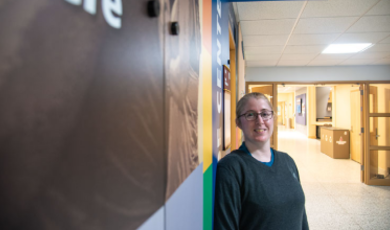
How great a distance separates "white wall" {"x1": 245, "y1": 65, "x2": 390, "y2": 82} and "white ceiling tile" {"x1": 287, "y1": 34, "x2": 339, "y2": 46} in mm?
1907

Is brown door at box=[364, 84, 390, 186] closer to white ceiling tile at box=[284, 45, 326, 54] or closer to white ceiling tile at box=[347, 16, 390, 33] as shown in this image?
white ceiling tile at box=[284, 45, 326, 54]

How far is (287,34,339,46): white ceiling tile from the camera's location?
11.9ft

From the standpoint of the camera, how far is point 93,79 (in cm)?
26

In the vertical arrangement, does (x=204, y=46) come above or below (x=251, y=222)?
above

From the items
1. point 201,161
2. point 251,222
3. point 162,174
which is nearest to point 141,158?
point 162,174

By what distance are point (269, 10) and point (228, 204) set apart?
2598 millimetres

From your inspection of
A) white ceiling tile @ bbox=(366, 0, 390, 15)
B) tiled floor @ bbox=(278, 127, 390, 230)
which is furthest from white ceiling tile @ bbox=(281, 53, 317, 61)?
tiled floor @ bbox=(278, 127, 390, 230)

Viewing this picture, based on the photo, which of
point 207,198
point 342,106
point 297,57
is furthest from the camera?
point 342,106

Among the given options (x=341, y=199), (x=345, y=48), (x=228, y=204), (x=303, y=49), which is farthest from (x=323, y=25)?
(x=228, y=204)

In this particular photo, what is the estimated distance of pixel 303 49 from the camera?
440 centimetres

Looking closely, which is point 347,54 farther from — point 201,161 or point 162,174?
point 162,174

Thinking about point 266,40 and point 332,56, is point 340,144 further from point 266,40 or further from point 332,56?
point 266,40

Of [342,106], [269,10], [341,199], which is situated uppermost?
[269,10]

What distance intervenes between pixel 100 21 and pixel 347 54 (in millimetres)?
5618
